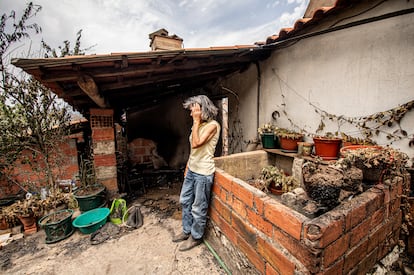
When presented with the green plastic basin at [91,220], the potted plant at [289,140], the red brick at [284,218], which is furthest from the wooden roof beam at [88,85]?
the potted plant at [289,140]

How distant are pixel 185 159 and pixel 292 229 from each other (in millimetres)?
5682

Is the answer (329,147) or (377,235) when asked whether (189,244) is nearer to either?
(377,235)

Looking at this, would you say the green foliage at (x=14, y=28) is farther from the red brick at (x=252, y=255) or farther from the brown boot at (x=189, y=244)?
the red brick at (x=252, y=255)

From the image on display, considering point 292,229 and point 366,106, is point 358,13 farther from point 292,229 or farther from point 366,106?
point 292,229

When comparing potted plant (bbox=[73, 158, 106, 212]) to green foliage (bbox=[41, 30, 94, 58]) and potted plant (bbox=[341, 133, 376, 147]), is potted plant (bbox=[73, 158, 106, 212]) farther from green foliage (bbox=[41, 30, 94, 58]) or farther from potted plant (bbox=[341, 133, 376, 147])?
potted plant (bbox=[341, 133, 376, 147])

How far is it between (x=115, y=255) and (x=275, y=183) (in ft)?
7.99

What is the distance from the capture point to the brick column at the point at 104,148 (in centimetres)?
340

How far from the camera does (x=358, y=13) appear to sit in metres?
2.13

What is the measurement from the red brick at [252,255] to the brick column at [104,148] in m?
3.02

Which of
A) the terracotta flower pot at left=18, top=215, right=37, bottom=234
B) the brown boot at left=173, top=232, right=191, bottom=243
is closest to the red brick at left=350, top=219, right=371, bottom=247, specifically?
the brown boot at left=173, top=232, right=191, bottom=243

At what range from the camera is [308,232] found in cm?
95

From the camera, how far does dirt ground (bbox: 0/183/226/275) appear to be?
2036 mm

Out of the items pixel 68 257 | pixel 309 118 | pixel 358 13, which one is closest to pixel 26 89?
pixel 68 257

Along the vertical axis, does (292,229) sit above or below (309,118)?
below
